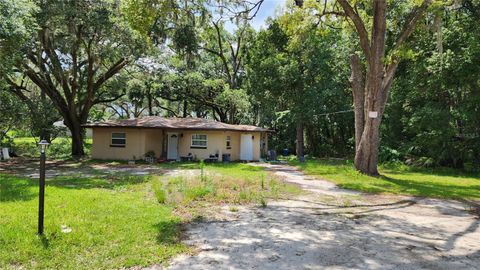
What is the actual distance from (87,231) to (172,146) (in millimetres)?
16183

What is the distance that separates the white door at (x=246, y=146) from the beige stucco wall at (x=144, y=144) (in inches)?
33.0

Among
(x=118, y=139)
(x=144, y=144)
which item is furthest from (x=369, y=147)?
(x=118, y=139)

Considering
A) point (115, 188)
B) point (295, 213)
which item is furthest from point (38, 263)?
point (115, 188)

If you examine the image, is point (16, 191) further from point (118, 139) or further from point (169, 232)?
point (118, 139)

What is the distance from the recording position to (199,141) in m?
21.4

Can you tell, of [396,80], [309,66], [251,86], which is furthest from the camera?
[251,86]

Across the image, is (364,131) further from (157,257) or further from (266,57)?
(266,57)

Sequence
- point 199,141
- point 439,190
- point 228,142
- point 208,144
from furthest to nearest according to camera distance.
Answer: point 228,142
point 199,141
point 208,144
point 439,190

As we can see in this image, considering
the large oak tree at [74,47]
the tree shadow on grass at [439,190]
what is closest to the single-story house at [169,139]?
the large oak tree at [74,47]

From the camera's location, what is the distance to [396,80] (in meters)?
19.8

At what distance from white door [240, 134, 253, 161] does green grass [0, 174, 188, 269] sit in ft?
45.5

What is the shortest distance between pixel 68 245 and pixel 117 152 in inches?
658

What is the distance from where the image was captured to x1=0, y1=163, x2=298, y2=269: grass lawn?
438 centimetres

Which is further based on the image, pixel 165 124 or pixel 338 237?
pixel 165 124
